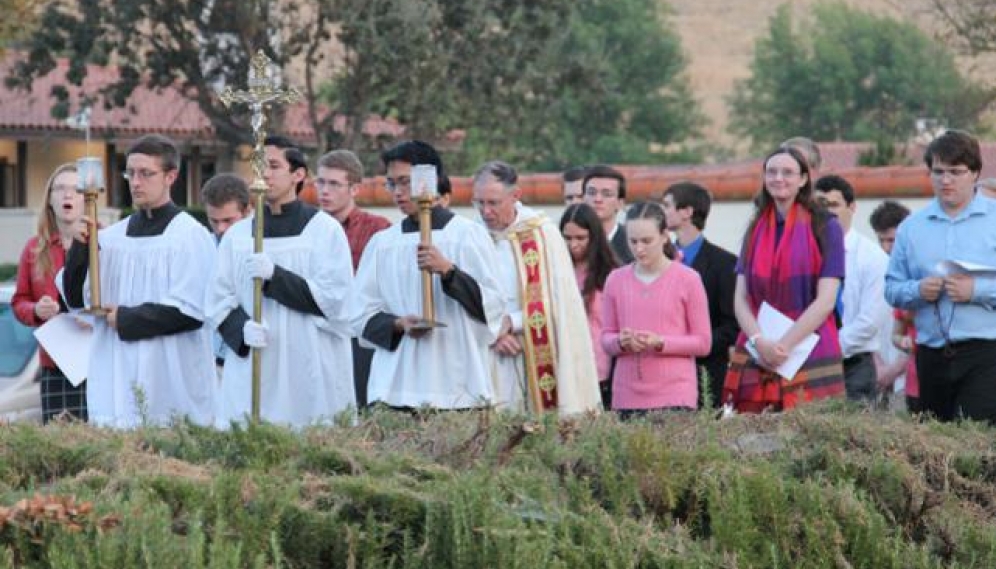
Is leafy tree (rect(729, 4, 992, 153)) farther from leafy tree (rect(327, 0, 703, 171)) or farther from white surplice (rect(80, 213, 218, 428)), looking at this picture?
white surplice (rect(80, 213, 218, 428))

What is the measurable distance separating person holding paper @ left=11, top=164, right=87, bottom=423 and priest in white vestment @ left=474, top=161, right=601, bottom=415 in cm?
205

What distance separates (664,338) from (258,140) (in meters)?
2.12

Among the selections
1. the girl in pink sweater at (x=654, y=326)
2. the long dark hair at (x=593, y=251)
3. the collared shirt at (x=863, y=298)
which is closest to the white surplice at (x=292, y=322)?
the girl in pink sweater at (x=654, y=326)

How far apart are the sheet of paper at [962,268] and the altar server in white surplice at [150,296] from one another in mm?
3326

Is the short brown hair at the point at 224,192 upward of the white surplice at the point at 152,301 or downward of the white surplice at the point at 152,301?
upward

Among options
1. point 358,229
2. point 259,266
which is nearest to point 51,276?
point 358,229

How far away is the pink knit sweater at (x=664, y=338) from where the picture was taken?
9516 millimetres

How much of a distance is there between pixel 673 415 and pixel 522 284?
3086mm

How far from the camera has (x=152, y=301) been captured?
946cm

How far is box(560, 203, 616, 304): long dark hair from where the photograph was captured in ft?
34.9

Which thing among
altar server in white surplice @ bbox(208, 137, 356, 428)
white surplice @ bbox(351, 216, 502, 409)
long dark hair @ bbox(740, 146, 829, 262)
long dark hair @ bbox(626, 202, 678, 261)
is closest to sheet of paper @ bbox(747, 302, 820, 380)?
long dark hair @ bbox(740, 146, 829, 262)

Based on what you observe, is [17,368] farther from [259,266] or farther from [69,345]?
[259,266]

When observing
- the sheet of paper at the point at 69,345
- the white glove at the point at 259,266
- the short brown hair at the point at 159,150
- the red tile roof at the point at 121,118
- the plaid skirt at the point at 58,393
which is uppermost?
the red tile roof at the point at 121,118

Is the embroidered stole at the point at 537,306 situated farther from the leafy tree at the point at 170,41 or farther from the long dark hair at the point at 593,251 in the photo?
the leafy tree at the point at 170,41
